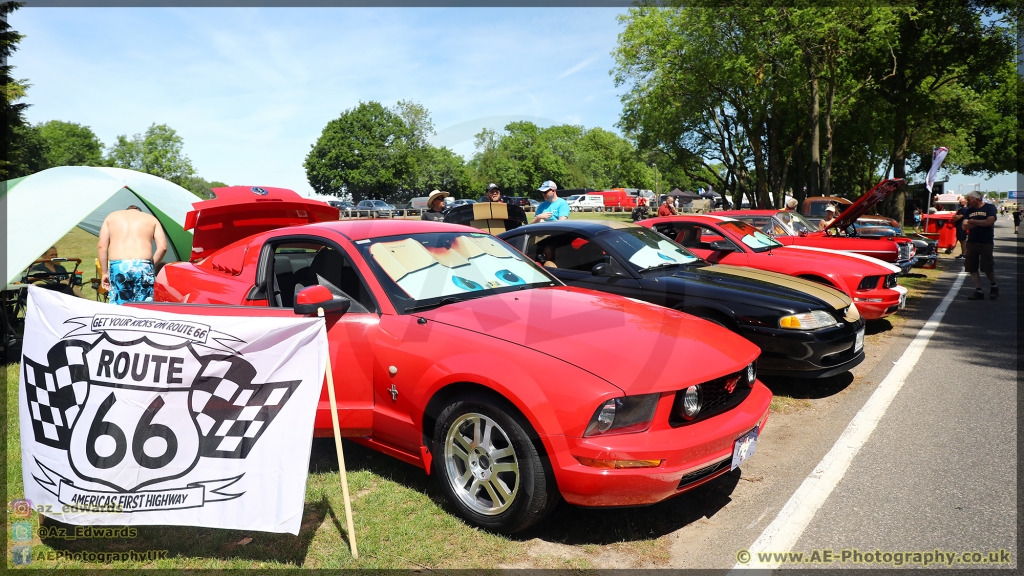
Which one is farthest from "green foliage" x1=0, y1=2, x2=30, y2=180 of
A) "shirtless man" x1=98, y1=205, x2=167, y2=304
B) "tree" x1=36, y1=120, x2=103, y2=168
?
"tree" x1=36, y1=120, x2=103, y2=168

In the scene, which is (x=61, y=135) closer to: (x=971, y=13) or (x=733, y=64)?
(x=733, y=64)

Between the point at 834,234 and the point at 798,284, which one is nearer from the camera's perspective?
the point at 798,284

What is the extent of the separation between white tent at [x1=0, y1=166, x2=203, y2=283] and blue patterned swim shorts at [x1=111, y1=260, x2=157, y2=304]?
804 millimetres

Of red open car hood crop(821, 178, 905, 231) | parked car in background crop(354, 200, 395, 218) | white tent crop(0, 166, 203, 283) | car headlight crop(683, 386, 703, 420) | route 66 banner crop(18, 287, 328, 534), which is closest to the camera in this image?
route 66 banner crop(18, 287, 328, 534)

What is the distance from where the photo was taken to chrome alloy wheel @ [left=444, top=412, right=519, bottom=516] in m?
3.25

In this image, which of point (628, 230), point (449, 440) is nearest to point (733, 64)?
point (628, 230)

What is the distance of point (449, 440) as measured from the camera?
3.43 meters

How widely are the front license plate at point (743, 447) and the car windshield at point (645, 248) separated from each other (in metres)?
2.88

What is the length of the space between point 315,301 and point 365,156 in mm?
70352

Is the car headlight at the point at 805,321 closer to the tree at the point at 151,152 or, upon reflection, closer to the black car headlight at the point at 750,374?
the black car headlight at the point at 750,374

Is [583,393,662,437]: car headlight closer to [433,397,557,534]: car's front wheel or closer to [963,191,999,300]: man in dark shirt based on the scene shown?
[433,397,557,534]: car's front wheel

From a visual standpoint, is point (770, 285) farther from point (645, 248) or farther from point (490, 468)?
point (490, 468)

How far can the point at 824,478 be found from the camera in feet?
13.2

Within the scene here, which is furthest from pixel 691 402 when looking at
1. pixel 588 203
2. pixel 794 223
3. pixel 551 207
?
pixel 588 203
